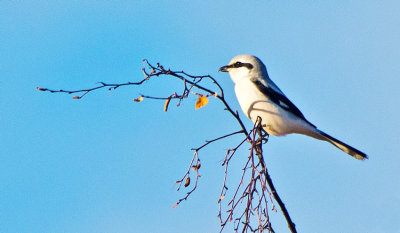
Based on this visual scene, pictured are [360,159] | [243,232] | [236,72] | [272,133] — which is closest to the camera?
[243,232]

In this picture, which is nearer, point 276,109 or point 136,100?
point 136,100

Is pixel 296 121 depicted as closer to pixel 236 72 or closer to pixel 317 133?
pixel 317 133

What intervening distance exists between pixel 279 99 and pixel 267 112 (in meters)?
0.18

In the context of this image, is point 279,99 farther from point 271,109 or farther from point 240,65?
point 240,65

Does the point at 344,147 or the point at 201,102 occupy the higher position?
the point at 344,147

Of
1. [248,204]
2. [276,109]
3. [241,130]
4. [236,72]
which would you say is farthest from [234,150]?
[236,72]

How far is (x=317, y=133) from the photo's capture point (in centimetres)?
506

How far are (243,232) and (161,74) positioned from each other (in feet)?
3.14

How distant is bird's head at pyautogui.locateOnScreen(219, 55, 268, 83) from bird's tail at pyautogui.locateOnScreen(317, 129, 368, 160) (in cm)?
82

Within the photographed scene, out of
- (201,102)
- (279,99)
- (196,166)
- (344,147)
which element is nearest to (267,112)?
(279,99)

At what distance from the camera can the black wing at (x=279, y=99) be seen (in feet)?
16.4

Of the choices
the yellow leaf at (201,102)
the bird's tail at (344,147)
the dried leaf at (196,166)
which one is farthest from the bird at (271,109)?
the yellow leaf at (201,102)

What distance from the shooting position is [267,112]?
195 inches

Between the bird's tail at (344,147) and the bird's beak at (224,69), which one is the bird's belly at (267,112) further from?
the bird's beak at (224,69)
